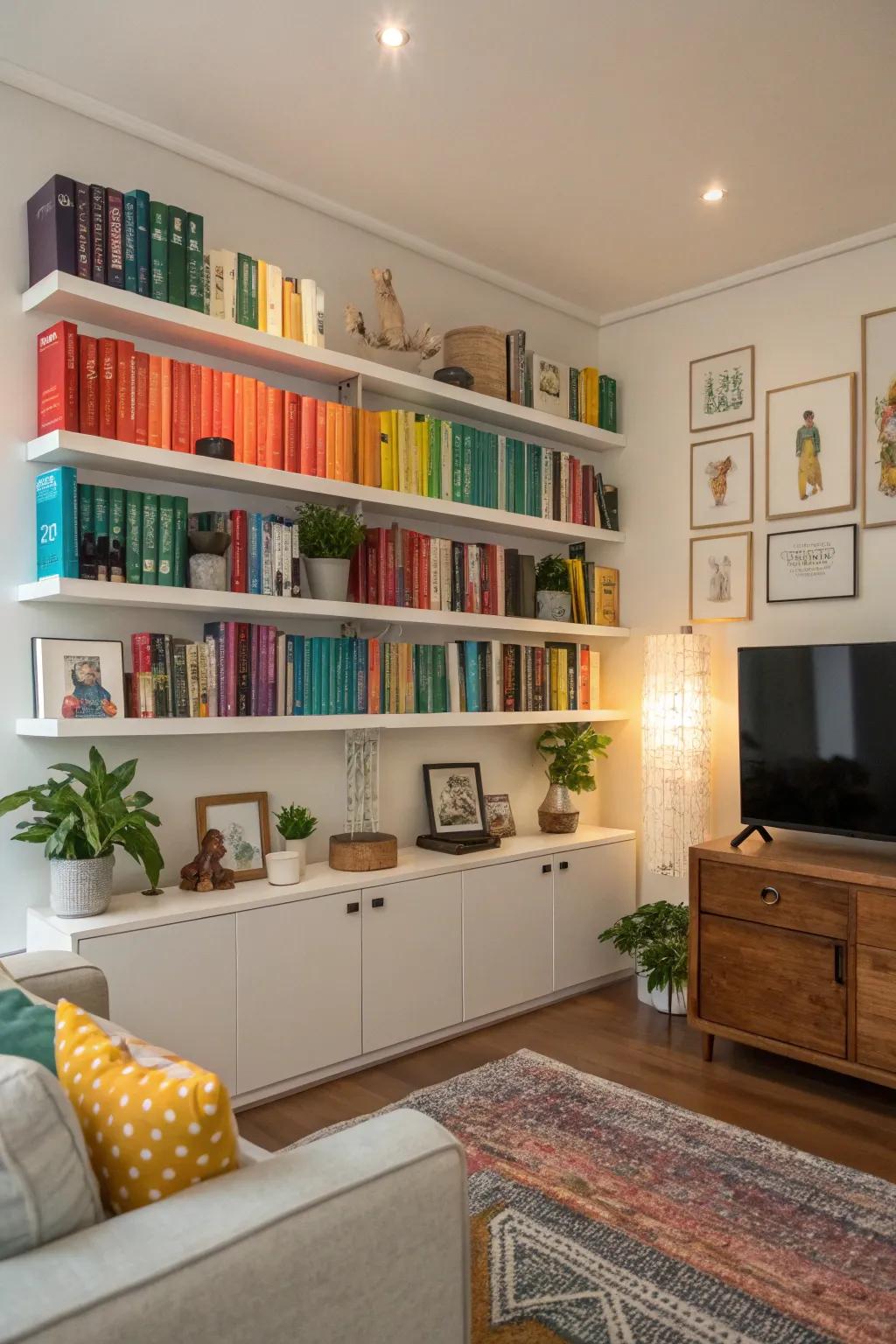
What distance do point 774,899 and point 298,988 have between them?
147cm

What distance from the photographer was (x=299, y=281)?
10.2 ft

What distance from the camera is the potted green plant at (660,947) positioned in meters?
3.52

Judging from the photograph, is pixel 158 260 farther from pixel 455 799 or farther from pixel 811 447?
pixel 811 447

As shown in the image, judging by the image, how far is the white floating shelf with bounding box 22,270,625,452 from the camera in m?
2.61

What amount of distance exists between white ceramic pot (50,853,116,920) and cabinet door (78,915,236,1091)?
4.1 inches

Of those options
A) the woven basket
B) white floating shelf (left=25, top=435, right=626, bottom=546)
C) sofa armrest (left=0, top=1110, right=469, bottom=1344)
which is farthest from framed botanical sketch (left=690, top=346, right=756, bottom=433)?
sofa armrest (left=0, top=1110, right=469, bottom=1344)

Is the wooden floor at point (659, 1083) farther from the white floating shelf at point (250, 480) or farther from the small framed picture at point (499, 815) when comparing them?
the white floating shelf at point (250, 480)

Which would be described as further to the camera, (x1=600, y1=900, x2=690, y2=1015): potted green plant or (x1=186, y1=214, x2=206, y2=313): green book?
(x1=600, y1=900, x2=690, y2=1015): potted green plant

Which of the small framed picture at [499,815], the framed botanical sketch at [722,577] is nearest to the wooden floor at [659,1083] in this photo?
the small framed picture at [499,815]

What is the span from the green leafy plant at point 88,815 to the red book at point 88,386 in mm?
847

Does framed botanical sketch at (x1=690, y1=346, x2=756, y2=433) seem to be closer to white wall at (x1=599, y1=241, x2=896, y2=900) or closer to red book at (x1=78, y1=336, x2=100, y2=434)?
white wall at (x1=599, y1=241, x2=896, y2=900)

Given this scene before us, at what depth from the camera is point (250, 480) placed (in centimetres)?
289

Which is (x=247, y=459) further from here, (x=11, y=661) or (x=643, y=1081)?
(x=643, y=1081)

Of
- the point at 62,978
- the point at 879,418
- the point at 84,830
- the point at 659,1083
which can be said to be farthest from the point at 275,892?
the point at 879,418
